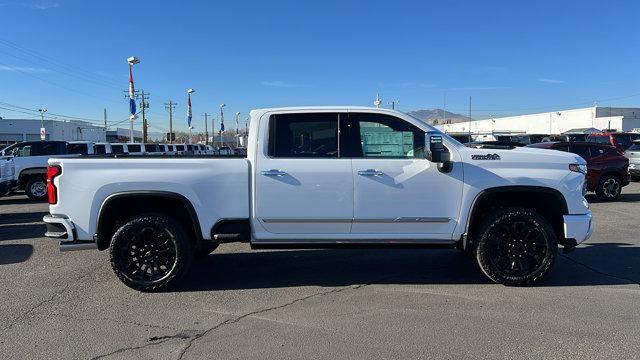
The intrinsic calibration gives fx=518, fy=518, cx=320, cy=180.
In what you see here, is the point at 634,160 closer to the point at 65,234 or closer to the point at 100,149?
the point at 65,234

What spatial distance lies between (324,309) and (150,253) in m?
2.04

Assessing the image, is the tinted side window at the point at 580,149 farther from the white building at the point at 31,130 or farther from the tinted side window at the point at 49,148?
the white building at the point at 31,130

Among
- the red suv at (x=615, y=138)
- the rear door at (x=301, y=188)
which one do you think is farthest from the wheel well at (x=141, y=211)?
the red suv at (x=615, y=138)

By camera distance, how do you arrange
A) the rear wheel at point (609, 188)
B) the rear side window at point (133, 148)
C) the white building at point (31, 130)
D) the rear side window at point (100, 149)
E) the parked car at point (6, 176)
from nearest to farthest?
1. the parked car at point (6, 176)
2. the rear wheel at point (609, 188)
3. the rear side window at point (100, 149)
4. the rear side window at point (133, 148)
5. the white building at point (31, 130)

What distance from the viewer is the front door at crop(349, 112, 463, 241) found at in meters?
5.58

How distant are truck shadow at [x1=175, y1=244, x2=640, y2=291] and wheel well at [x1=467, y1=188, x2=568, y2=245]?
704mm

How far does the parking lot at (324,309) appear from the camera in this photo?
4.20 meters

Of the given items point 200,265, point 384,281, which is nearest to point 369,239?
point 384,281

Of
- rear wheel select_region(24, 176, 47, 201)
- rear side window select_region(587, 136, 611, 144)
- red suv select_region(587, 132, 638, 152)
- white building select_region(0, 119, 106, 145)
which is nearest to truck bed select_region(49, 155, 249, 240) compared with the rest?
rear wheel select_region(24, 176, 47, 201)

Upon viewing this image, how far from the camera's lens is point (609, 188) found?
14.3 metres

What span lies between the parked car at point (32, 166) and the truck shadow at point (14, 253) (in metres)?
8.46

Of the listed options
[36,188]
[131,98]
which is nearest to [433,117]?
[131,98]

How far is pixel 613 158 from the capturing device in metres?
14.3

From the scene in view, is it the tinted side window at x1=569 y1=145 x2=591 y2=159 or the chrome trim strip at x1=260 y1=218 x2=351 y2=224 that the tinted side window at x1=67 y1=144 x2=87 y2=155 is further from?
the tinted side window at x1=569 y1=145 x2=591 y2=159
